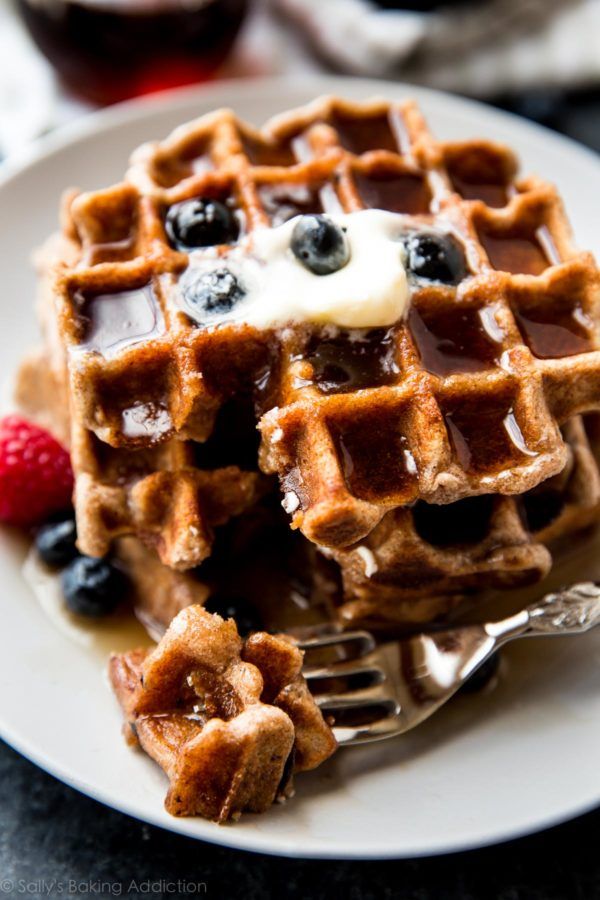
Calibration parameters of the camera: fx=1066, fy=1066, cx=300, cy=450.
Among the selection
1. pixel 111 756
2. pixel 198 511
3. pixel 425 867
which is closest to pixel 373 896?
pixel 425 867

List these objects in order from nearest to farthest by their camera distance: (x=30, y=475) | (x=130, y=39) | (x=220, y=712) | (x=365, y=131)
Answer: (x=220, y=712) → (x=30, y=475) → (x=365, y=131) → (x=130, y=39)

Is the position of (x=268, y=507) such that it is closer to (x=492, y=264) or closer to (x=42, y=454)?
(x=42, y=454)

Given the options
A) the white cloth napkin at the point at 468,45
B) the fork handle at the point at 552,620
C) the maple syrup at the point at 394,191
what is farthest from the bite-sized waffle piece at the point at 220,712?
the white cloth napkin at the point at 468,45

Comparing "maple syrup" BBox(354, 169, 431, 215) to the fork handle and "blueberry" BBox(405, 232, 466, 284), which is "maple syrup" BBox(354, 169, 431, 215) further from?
the fork handle

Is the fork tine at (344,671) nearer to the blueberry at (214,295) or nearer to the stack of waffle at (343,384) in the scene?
the stack of waffle at (343,384)

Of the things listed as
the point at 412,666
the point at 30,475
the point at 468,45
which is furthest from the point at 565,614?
the point at 468,45

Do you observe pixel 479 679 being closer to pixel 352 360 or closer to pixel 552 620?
pixel 552 620
